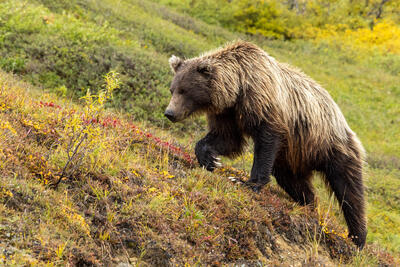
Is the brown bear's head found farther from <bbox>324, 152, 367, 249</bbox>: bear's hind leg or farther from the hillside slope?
<bbox>324, 152, 367, 249</bbox>: bear's hind leg

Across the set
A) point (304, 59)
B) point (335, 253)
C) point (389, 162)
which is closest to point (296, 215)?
point (335, 253)

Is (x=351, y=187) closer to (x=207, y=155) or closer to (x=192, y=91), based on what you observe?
(x=207, y=155)

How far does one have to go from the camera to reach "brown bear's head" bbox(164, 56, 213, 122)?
5.85 metres

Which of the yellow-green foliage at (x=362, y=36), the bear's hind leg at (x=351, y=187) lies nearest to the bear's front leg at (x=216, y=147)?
the bear's hind leg at (x=351, y=187)

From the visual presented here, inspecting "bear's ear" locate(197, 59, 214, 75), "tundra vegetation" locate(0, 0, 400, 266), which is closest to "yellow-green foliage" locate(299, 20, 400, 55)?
"tundra vegetation" locate(0, 0, 400, 266)

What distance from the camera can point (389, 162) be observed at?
46.1ft

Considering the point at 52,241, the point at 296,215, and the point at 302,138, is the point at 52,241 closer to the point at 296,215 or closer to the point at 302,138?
the point at 296,215

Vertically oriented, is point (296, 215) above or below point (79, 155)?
below

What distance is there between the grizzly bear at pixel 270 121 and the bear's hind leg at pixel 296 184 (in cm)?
2

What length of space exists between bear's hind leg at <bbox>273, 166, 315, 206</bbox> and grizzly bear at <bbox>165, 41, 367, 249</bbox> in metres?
0.02

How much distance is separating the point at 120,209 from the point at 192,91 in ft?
8.13

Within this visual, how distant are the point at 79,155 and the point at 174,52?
1406 cm

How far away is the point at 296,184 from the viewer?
657 centimetres

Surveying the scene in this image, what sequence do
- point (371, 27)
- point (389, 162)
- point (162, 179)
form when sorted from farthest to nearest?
point (371, 27)
point (389, 162)
point (162, 179)
